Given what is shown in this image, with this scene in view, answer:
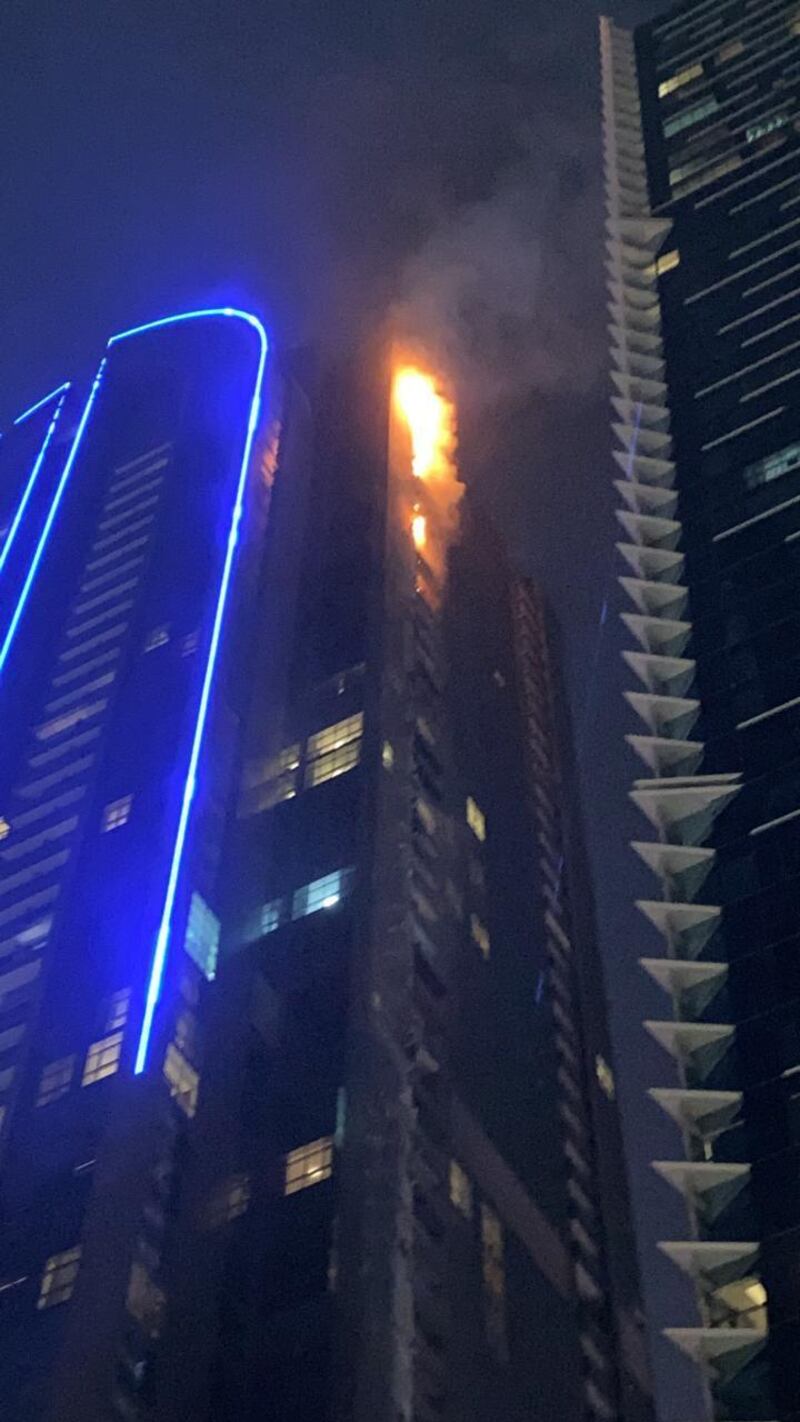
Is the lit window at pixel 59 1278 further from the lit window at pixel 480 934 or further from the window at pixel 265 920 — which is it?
the lit window at pixel 480 934

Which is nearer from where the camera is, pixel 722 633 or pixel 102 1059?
pixel 102 1059

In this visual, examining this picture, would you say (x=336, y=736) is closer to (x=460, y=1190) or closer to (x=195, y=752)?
(x=195, y=752)

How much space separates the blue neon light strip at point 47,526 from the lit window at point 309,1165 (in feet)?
123

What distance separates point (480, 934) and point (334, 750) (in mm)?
8527

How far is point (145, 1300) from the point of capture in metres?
43.6

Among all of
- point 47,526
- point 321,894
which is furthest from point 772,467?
point 47,526

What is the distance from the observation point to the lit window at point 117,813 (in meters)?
62.4

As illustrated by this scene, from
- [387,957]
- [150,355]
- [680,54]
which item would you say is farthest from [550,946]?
[680,54]

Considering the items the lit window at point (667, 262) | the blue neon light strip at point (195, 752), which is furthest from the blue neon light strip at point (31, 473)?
the lit window at point (667, 262)

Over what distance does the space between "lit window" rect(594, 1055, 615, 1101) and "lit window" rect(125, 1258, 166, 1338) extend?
27.5m

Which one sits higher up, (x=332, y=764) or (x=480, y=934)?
(x=332, y=764)

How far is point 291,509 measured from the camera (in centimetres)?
7825

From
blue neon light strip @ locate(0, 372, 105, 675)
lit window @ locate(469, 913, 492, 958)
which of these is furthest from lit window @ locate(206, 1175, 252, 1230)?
blue neon light strip @ locate(0, 372, 105, 675)

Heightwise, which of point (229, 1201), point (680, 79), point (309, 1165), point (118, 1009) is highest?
point (680, 79)
